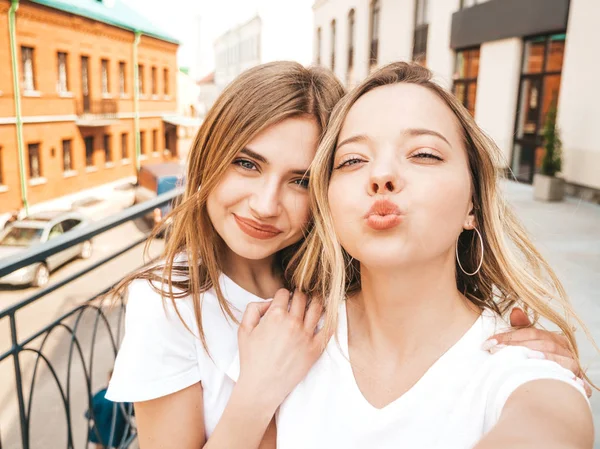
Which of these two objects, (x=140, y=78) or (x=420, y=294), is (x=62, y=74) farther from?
(x=420, y=294)

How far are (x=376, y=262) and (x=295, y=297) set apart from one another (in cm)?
39

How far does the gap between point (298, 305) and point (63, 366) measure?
942cm

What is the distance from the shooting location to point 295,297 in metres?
1.35

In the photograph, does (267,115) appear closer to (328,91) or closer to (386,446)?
(328,91)

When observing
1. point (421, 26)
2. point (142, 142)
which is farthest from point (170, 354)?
point (142, 142)

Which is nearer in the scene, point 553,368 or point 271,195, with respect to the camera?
point 553,368

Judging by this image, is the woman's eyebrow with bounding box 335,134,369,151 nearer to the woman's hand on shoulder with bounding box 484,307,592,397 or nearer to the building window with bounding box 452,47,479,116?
the woman's hand on shoulder with bounding box 484,307,592,397

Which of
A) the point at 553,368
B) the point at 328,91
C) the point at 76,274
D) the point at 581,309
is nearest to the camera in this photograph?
the point at 553,368

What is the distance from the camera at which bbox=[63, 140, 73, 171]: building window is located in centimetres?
2589

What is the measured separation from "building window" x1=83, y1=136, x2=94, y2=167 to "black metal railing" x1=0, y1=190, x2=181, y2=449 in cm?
1739

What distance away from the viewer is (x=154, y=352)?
1.22 meters

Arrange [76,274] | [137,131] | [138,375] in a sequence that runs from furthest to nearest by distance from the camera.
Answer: [137,131] < [76,274] < [138,375]

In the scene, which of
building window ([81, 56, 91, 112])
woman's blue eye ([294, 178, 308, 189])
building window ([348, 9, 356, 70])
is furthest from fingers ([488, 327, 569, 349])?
building window ([81, 56, 91, 112])

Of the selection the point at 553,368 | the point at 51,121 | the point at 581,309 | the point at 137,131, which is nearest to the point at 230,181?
the point at 553,368
